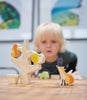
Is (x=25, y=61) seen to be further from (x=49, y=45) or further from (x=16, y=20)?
(x=16, y=20)

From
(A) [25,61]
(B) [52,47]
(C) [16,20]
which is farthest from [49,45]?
(C) [16,20]

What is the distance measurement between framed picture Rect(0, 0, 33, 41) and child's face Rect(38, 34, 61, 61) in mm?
541

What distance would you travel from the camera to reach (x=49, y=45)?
4.32ft

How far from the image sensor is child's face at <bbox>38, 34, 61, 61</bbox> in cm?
131

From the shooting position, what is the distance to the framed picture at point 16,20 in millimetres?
1886

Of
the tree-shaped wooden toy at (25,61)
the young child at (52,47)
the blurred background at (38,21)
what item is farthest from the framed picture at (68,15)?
the tree-shaped wooden toy at (25,61)

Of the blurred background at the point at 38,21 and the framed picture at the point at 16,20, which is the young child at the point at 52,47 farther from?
the framed picture at the point at 16,20

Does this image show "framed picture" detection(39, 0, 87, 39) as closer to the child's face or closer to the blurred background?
the blurred background

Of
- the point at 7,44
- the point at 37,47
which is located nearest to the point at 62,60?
the point at 37,47

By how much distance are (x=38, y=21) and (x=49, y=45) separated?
2.03 feet

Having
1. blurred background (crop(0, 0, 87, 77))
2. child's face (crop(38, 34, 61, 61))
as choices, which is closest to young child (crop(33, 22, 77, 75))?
child's face (crop(38, 34, 61, 61))

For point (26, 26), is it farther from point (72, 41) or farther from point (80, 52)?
point (80, 52)

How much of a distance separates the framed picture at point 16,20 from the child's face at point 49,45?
541mm

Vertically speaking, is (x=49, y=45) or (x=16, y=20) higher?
(x=16, y=20)
